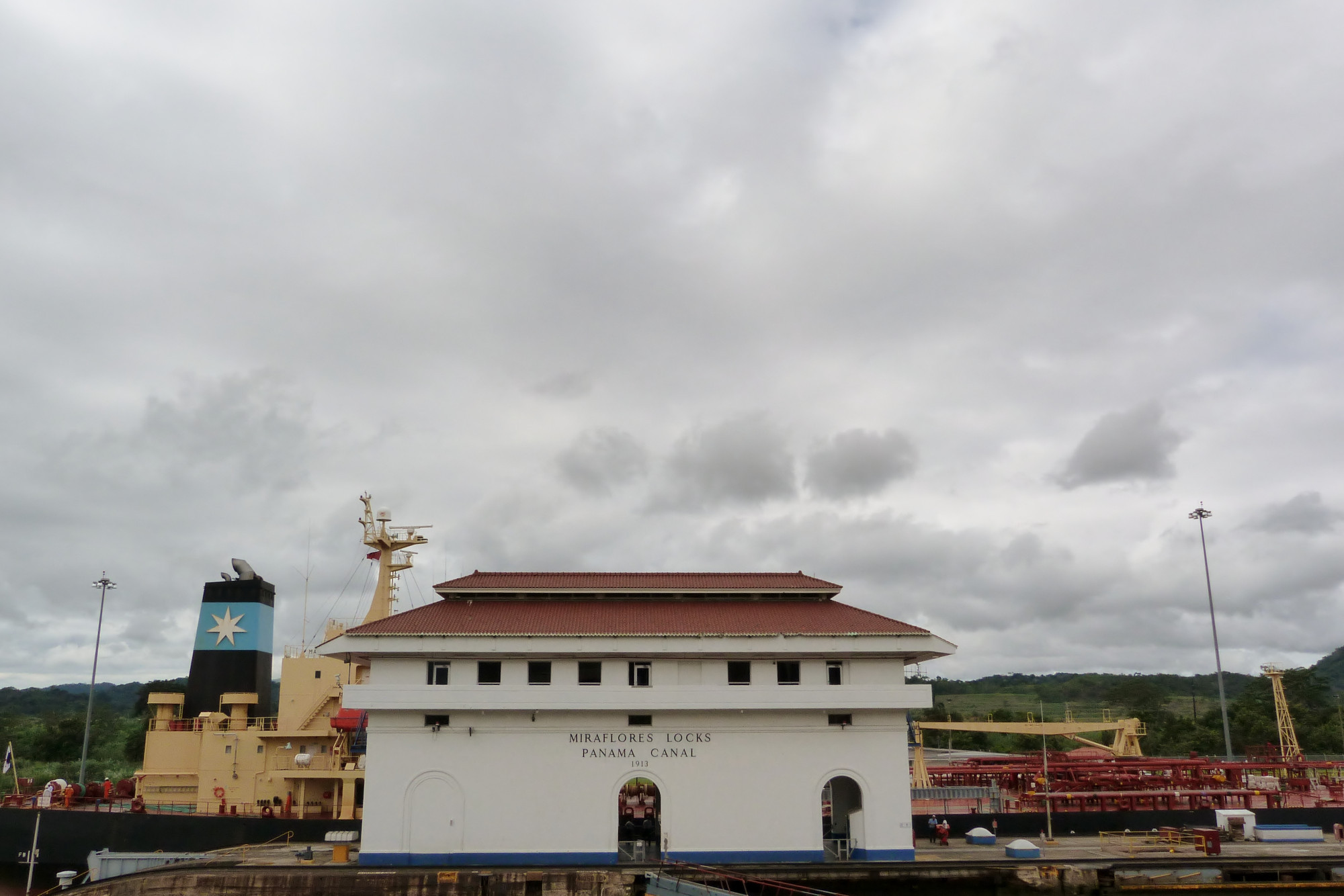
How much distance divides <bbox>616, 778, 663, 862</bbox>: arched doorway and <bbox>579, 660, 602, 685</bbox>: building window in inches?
121

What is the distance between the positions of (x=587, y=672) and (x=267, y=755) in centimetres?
1481

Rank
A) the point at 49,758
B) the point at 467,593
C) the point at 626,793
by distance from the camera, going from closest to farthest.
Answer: the point at 467,593
the point at 626,793
the point at 49,758

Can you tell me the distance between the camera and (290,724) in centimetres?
3231

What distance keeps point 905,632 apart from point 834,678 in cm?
262

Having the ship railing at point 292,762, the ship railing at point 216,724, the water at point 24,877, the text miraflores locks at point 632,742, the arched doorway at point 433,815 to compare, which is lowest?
the water at point 24,877

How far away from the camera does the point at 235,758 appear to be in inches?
1264

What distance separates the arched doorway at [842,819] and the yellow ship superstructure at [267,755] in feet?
54.7

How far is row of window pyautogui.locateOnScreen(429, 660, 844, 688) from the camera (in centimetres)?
2586

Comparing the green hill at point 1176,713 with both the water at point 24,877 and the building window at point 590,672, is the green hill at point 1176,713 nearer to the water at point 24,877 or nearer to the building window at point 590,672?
the building window at point 590,672

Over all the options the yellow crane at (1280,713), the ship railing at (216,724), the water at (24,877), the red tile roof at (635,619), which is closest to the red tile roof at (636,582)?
the red tile roof at (635,619)

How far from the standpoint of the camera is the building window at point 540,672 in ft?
84.9

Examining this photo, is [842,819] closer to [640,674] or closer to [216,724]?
[640,674]

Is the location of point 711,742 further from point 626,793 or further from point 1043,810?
point 1043,810

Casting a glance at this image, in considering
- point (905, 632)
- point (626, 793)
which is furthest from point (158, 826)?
point (905, 632)
